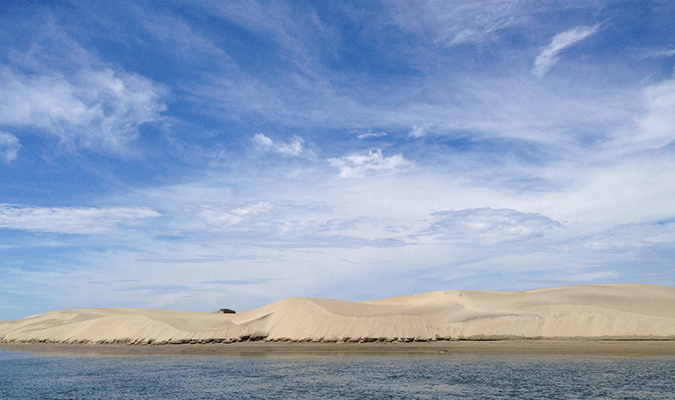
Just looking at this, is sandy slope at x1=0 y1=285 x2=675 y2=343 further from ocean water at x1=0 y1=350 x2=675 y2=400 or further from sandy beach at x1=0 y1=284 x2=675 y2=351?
ocean water at x1=0 y1=350 x2=675 y2=400

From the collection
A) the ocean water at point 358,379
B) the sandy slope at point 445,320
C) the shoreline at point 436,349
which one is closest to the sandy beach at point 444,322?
the sandy slope at point 445,320

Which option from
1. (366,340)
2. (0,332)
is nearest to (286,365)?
(366,340)

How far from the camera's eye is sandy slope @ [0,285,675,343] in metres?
48.0

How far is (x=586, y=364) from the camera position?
32875mm

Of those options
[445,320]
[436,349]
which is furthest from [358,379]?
[445,320]

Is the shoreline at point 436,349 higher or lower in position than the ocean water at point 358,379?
higher

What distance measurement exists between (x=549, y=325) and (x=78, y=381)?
41.3 m

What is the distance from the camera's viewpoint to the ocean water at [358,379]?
24.2m

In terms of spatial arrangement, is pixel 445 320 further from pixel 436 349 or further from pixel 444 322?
pixel 436 349

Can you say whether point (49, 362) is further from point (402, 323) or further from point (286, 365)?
point (402, 323)

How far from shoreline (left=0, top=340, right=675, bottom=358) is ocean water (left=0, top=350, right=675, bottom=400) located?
3.65 metres

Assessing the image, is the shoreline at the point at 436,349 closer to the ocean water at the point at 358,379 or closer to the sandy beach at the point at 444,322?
the sandy beach at the point at 444,322

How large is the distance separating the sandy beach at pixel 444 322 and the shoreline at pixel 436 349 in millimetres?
737

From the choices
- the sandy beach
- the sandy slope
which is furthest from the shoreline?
the sandy slope
